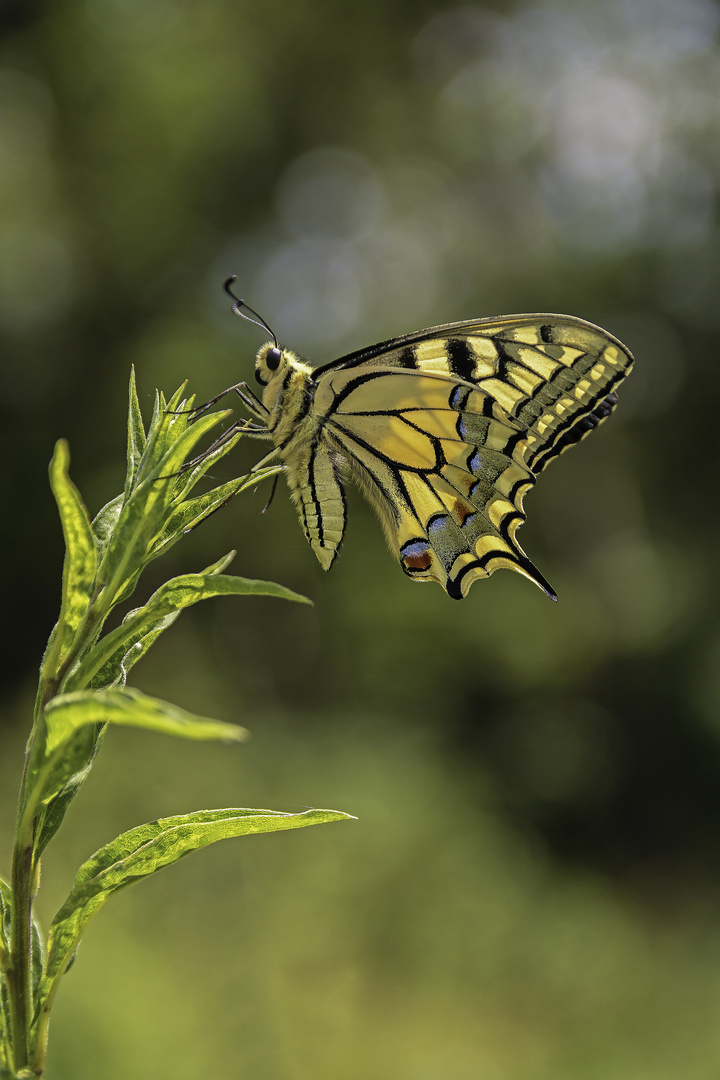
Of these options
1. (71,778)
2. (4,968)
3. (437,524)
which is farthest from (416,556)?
(4,968)

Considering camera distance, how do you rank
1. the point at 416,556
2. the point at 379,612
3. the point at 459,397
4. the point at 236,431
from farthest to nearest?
1. the point at 379,612
2. the point at 459,397
3. the point at 416,556
4. the point at 236,431

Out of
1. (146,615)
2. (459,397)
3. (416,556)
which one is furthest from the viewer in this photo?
(459,397)

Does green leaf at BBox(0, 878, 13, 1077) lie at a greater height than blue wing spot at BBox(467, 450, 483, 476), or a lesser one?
lesser

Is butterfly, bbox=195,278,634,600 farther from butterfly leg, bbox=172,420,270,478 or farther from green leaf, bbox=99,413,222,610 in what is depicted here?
green leaf, bbox=99,413,222,610

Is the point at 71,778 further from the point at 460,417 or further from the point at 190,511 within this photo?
the point at 460,417

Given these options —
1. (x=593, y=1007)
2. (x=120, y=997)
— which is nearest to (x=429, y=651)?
(x=593, y=1007)

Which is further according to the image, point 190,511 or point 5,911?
point 190,511

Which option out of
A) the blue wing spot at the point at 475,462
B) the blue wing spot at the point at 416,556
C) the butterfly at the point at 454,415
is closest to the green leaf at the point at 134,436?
the butterfly at the point at 454,415

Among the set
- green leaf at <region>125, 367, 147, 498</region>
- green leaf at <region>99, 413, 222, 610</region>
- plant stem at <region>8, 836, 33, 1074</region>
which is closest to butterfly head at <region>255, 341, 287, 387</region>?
green leaf at <region>125, 367, 147, 498</region>
